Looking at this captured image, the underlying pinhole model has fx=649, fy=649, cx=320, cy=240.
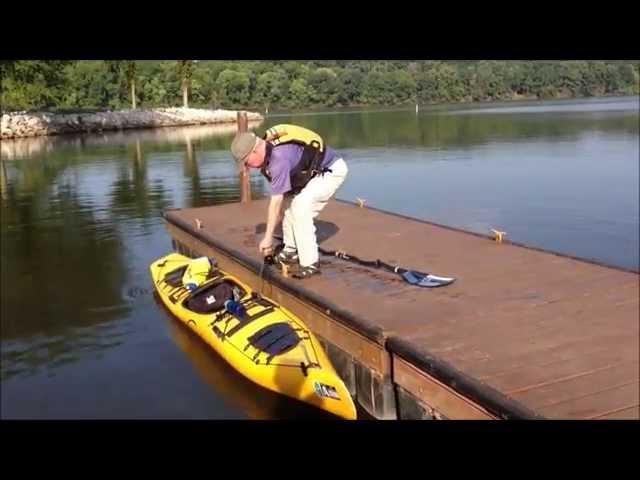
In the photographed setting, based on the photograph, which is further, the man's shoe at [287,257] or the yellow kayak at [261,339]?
the man's shoe at [287,257]

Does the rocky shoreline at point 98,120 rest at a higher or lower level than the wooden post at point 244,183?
higher

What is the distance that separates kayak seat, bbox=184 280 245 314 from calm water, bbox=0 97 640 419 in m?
0.72

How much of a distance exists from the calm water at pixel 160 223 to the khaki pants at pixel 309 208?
1920 mm

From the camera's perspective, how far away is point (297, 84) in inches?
3095

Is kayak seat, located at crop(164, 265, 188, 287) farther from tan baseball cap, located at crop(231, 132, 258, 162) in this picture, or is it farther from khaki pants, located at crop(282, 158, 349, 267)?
tan baseball cap, located at crop(231, 132, 258, 162)

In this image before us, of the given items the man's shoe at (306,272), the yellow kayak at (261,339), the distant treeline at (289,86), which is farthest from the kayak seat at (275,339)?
the distant treeline at (289,86)

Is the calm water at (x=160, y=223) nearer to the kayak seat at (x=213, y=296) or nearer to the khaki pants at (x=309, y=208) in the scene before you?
the kayak seat at (x=213, y=296)

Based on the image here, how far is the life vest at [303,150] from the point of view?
8.46 m

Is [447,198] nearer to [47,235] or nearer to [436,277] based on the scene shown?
[47,235]

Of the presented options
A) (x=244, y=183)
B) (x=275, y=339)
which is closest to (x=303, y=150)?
(x=275, y=339)

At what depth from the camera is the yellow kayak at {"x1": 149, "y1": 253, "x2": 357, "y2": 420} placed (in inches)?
269

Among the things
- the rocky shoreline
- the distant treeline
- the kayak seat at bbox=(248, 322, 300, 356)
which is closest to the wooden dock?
the kayak seat at bbox=(248, 322, 300, 356)
